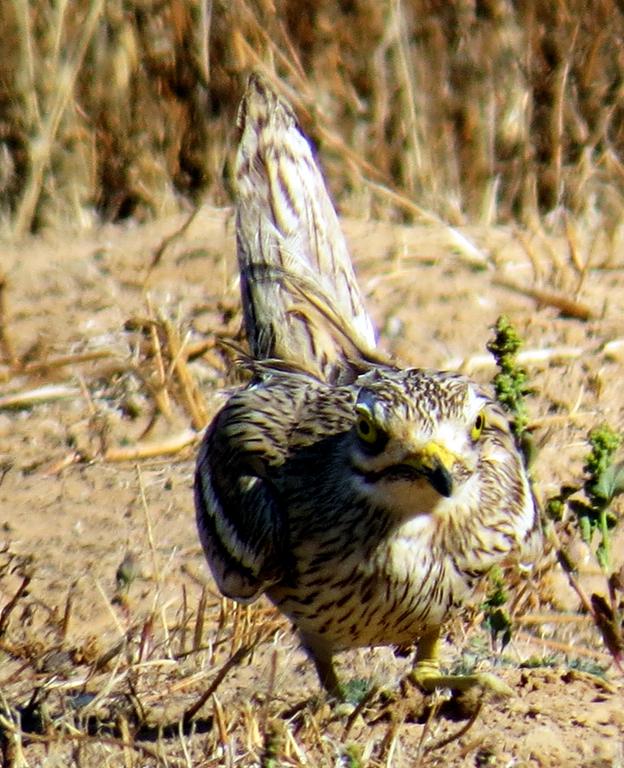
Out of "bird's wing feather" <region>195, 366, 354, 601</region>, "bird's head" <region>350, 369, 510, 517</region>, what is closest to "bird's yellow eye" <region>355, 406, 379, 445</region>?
"bird's head" <region>350, 369, 510, 517</region>

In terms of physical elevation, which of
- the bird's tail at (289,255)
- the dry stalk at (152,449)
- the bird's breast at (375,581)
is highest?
the bird's tail at (289,255)

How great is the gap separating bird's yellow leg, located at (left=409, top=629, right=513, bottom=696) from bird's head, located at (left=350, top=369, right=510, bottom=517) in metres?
0.47

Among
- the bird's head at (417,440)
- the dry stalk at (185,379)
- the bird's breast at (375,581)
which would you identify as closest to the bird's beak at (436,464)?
the bird's head at (417,440)

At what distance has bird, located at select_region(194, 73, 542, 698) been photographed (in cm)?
411

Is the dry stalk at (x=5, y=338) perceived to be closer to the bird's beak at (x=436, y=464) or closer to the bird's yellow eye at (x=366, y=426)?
the bird's yellow eye at (x=366, y=426)

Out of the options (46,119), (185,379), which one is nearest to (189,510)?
(185,379)

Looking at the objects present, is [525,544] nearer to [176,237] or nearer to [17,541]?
[17,541]

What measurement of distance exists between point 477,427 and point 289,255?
1.67 meters

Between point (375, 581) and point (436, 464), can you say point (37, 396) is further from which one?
point (436, 464)

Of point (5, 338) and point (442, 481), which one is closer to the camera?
point (442, 481)

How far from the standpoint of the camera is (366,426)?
4172 mm

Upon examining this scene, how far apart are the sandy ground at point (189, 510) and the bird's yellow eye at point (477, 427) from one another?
717 millimetres

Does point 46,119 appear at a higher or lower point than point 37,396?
higher

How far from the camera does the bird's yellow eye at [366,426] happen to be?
4117mm
